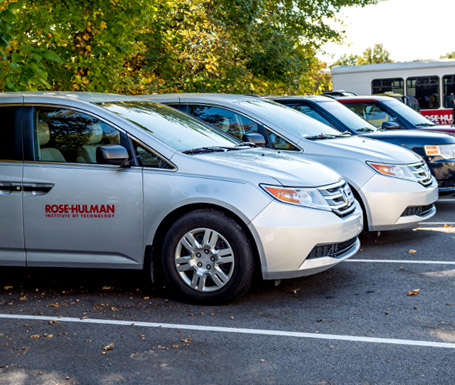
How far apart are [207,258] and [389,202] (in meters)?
3.06

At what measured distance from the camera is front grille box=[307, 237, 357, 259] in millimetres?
6242

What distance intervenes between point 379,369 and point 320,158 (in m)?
4.51

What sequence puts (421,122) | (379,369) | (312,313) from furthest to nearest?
(421,122), (312,313), (379,369)

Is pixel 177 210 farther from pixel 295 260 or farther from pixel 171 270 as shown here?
pixel 295 260

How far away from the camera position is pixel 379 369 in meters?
4.59

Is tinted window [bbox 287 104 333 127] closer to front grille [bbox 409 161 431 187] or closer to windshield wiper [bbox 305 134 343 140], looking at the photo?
windshield wiper [bbox 305 134 343 140]

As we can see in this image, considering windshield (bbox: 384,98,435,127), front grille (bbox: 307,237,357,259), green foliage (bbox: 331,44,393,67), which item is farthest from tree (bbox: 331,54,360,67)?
front grille (bbox: 307,237,357,259)

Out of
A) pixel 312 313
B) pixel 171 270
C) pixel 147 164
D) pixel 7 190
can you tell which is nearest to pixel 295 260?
pixel 312 313

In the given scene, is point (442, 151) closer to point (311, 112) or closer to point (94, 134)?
point (311, 112)

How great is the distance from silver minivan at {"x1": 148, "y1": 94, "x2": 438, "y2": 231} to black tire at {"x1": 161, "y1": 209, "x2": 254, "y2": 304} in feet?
7.78

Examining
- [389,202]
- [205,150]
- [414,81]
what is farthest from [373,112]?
[414,81]

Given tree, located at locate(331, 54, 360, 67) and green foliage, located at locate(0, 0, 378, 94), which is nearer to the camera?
green foliage, located at locate(0, 0, 378, 94)

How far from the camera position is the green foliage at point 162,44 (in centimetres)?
1171

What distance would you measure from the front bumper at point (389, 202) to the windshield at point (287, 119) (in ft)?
3.54
